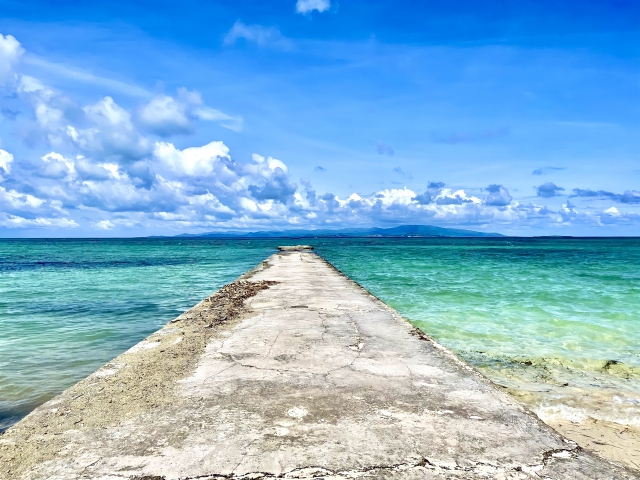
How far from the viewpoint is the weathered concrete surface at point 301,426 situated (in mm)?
2395

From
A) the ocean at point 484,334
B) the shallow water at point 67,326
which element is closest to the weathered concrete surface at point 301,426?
the ocean at point 484,334

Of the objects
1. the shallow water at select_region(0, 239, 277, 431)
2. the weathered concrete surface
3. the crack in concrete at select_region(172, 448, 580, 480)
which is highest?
the crack in concrete at select_region(172, 448, 580, 480)

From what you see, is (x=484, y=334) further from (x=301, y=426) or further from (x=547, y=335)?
(x=301, y=426)

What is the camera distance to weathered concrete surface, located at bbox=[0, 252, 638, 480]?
2.39m

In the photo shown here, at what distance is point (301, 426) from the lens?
9.44 feet

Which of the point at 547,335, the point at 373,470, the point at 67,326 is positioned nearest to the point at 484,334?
the point at 547,335

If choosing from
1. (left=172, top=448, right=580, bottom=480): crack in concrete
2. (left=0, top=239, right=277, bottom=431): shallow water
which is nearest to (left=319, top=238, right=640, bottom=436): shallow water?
(left=172, top=448, right=580, bottom=480): crack in concrete

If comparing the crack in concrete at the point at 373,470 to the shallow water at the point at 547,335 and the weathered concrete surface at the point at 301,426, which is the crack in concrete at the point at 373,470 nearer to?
the weathered concrete surface at the point at 301,426

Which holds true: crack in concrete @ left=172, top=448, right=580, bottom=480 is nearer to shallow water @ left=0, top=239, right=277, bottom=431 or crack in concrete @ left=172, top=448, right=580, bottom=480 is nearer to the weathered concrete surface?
the weathered concrete surface

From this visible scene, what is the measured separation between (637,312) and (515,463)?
1010 centimetres

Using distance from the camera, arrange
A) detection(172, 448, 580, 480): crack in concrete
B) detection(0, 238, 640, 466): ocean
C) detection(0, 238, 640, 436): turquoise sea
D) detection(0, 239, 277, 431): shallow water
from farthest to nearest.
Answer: detection(0, 239, 277, 431): shallow water → detection(0, 238, 640, 436): turquoise sea → detection(0, 238, 640, 466): ocean → detection(172, 448, 580, 480): crack in concrete

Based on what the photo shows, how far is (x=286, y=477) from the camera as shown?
7.47 ft

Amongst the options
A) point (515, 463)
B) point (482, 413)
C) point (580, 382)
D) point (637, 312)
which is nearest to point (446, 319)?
point (580, 382)

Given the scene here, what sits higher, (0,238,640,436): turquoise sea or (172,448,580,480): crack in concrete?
(172,448,580,480): crack in concrete
